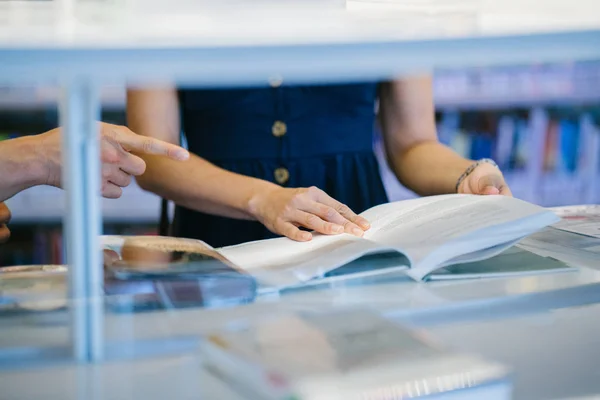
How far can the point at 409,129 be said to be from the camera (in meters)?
1.76

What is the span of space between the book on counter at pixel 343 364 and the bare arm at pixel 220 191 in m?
0.41

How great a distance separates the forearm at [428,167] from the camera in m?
1.48

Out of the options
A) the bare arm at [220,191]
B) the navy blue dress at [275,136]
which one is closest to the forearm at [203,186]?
the bare arm at [220,191]

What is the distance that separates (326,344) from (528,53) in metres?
0.33

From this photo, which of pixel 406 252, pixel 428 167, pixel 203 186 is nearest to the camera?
pixel 406 252

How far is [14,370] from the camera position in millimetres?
703

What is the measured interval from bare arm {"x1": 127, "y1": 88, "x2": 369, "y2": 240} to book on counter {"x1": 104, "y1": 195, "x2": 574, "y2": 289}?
79mm

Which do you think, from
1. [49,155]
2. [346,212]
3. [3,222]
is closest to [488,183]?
[346,212]

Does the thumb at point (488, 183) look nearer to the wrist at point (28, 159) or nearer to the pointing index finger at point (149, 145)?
the pointing index finger at point (149, 145)

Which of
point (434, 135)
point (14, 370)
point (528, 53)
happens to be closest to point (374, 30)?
point (528, 53)

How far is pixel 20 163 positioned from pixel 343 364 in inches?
33.6

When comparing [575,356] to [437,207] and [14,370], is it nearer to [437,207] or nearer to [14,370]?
[437,207]

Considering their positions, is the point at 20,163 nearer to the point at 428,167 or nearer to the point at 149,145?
the point at 149,145

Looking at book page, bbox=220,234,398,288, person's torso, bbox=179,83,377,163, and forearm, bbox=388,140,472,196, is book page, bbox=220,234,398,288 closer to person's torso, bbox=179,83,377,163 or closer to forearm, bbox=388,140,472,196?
forearm, bbox=388,140,472,196
